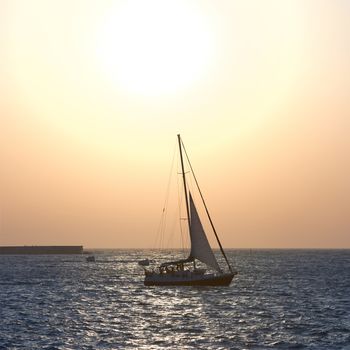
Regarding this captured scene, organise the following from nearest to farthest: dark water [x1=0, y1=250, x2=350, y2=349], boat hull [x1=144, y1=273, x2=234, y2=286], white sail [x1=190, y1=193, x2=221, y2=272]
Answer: dark water [x1=0, y1=250, x2=350, y2=349], white sail [x1=190, y1=193, x2=221, y2=272], boat hull [x1=144, y1=273, x2=234, y2=286]

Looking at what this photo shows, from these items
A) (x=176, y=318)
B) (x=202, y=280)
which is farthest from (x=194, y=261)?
(x=176, y=318)

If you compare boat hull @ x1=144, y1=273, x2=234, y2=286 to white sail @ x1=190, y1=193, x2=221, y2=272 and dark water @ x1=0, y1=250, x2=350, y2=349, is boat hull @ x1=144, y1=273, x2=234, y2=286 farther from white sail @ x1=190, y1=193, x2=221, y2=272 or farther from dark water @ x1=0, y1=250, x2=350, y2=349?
white sail @ x1=190, y1=193, x2=221, y2=272

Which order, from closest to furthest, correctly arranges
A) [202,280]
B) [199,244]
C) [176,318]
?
[176,318] → [199,244] → [202,280]

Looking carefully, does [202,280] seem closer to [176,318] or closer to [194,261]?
[194,261]

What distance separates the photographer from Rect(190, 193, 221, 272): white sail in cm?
9200

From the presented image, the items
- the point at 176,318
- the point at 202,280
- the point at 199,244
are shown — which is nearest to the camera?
the point at 176,318

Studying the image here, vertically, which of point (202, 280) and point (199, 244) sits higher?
Result: point (199, 244)

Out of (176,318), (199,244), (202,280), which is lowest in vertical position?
(176,318)

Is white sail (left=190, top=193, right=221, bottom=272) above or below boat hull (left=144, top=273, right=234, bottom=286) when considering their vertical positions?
above

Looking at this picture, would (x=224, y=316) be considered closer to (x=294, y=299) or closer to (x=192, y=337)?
(x=192, y=337)

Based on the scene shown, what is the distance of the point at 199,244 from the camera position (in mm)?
92562

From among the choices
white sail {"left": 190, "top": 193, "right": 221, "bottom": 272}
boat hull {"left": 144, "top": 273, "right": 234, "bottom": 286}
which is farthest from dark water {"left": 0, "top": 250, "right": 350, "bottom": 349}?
white sail {"left": 190, "top": 193, "right": 221, "bottom": 272}

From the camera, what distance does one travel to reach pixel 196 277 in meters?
94.6

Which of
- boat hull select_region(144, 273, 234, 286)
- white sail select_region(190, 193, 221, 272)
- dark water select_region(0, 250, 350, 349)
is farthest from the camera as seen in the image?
boat hull select_region(144, 273, 234, 286)
